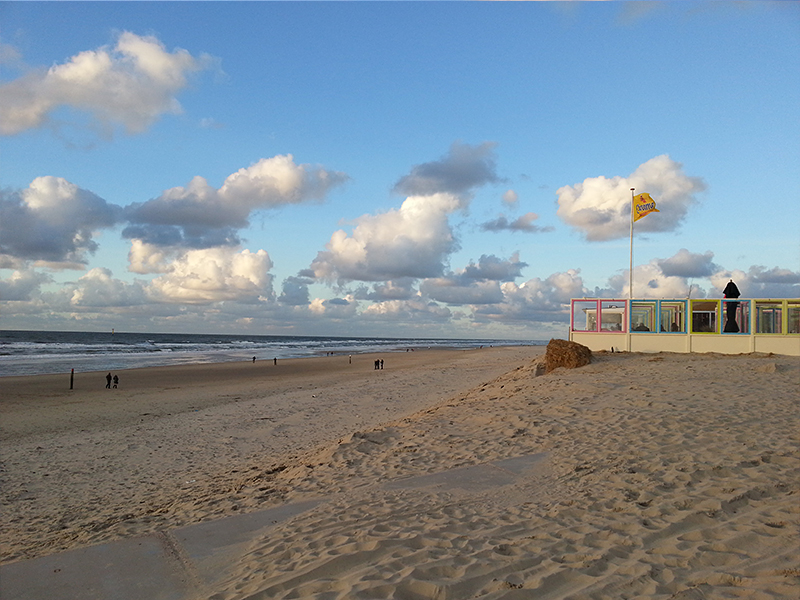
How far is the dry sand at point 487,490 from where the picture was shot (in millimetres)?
4066

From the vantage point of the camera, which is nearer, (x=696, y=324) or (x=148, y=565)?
(x=148, y=565)

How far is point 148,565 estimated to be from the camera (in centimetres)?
466

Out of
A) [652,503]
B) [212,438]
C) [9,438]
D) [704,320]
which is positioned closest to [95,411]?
[9,438]

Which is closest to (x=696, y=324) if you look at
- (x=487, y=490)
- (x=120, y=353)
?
(x=487, y=490)

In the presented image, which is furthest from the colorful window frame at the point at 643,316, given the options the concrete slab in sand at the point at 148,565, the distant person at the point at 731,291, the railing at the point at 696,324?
the concrete slab in sand at the point at 148,565

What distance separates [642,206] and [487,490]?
61.9 ft

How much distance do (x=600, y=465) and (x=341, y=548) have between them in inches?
144

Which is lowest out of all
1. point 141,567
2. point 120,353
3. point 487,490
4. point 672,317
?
point 120,353

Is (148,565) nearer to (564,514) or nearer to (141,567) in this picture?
(141,567)

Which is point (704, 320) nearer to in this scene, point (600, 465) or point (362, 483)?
point (600, 465)

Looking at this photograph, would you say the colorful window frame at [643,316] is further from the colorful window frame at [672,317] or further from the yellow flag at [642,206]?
the yellow flag at [642,206]

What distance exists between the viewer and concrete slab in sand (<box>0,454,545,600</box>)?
4234 millimetres

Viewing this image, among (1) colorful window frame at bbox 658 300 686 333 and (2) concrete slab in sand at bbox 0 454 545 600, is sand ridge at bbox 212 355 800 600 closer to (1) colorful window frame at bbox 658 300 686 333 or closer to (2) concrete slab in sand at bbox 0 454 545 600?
(2) concrete slab in sand at bbox 0 454 545 600

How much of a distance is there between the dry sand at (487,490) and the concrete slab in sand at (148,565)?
0.29 m
